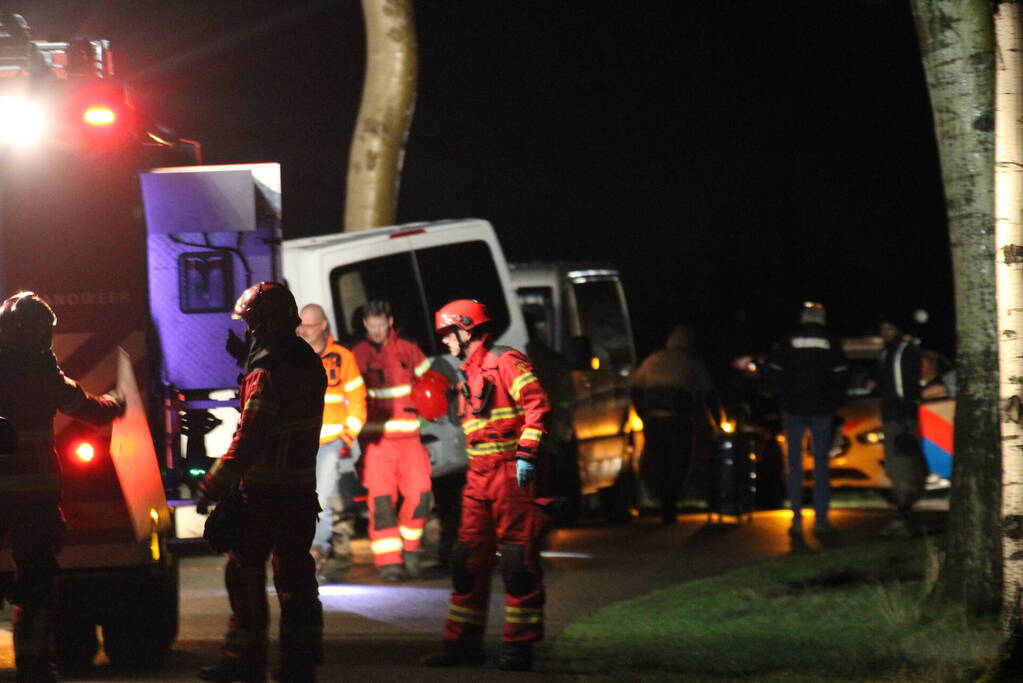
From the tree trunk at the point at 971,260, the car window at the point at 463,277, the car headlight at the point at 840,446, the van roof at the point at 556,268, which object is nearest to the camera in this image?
the tree trunk at the point at 971,260

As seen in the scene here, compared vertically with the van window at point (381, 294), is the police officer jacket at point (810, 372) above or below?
below

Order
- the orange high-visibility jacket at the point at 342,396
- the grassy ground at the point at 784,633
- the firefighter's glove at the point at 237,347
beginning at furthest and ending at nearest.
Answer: the orange high-visibility jacket at the point at 342,396, the grassy ground at the point at 784,633, the firefighter's glove at the point at 237,347

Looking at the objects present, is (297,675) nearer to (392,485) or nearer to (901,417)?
(392,485)

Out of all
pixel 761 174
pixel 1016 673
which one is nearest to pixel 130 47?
pixel 1016 673

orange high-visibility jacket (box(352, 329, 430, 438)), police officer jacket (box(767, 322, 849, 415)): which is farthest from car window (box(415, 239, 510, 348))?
police officer jacket (box(767, 322, 849, 415))

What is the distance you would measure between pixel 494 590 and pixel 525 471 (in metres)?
2.95

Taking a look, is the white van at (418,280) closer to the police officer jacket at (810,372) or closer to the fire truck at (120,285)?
the police officer jacket at (810,372)

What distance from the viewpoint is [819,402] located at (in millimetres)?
12812

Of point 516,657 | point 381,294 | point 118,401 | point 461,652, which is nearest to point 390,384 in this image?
point 381,294

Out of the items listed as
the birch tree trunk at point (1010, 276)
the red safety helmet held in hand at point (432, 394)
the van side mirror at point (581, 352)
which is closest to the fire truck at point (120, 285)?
the red safety helmet held in hand at point (432, 394)

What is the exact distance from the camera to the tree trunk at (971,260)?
346 inches

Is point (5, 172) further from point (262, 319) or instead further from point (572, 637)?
point (572, 637)

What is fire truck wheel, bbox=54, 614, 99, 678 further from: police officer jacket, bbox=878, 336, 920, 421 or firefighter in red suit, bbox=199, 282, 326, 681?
police officer jacket, bbox=878, 336, 920, 421

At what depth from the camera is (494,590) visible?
34.6 ft
